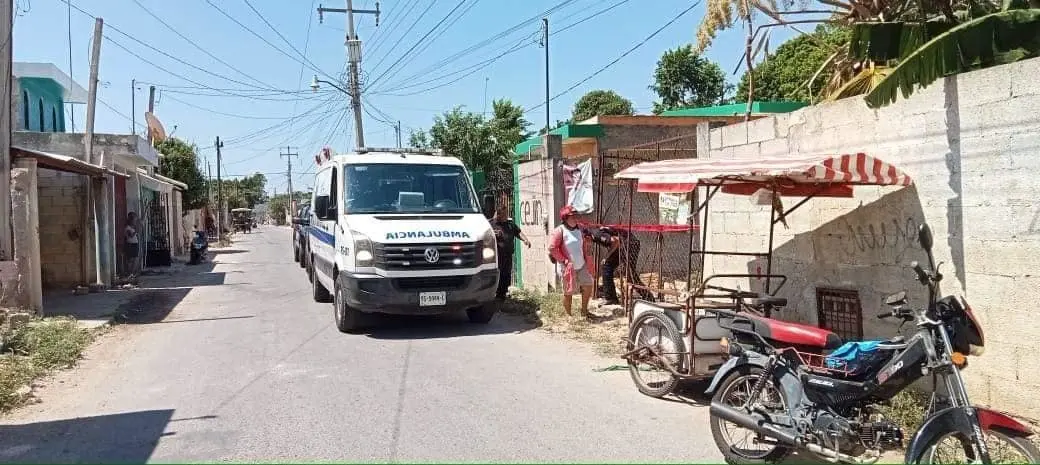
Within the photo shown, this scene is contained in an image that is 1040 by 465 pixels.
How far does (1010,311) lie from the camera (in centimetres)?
490

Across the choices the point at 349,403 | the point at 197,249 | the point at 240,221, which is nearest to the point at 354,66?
the point at 197,249

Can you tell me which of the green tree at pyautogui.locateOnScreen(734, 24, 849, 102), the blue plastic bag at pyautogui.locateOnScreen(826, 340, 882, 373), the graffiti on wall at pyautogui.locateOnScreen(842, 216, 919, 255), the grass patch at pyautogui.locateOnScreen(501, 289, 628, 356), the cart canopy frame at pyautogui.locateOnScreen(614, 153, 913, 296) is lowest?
the grass patch at pyautogui.locateOnScreen(501, 289, 628, 356)

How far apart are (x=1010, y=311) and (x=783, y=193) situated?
6.75 ft

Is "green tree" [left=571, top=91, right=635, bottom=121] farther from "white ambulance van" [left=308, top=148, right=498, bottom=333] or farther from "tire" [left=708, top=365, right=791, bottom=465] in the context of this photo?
"tire" [left=708, top=365, right=791, bottom=465]

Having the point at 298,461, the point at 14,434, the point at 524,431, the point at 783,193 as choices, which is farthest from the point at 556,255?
the point at 14,434

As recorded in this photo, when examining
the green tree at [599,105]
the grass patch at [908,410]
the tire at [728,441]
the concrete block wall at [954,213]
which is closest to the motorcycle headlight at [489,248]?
the concrete block wall at [954,213]

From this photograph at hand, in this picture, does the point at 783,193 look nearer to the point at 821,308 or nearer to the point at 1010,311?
the point at 821,308

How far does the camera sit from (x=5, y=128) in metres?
10.2

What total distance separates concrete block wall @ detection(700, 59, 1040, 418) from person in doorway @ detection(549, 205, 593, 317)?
10.3ft

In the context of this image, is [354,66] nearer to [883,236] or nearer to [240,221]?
[883,236]

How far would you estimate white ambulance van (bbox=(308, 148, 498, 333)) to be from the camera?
8.92 m

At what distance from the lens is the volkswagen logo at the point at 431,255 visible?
9.04m

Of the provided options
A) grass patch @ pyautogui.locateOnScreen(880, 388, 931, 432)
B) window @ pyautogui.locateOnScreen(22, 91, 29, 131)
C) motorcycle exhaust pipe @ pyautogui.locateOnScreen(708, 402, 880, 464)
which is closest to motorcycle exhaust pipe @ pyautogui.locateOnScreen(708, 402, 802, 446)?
motorcycle exhaust pipe @ pyautogui.locateOnScreen(708, 402, 880, 464)

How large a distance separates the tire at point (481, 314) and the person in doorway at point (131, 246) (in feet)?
35.6
